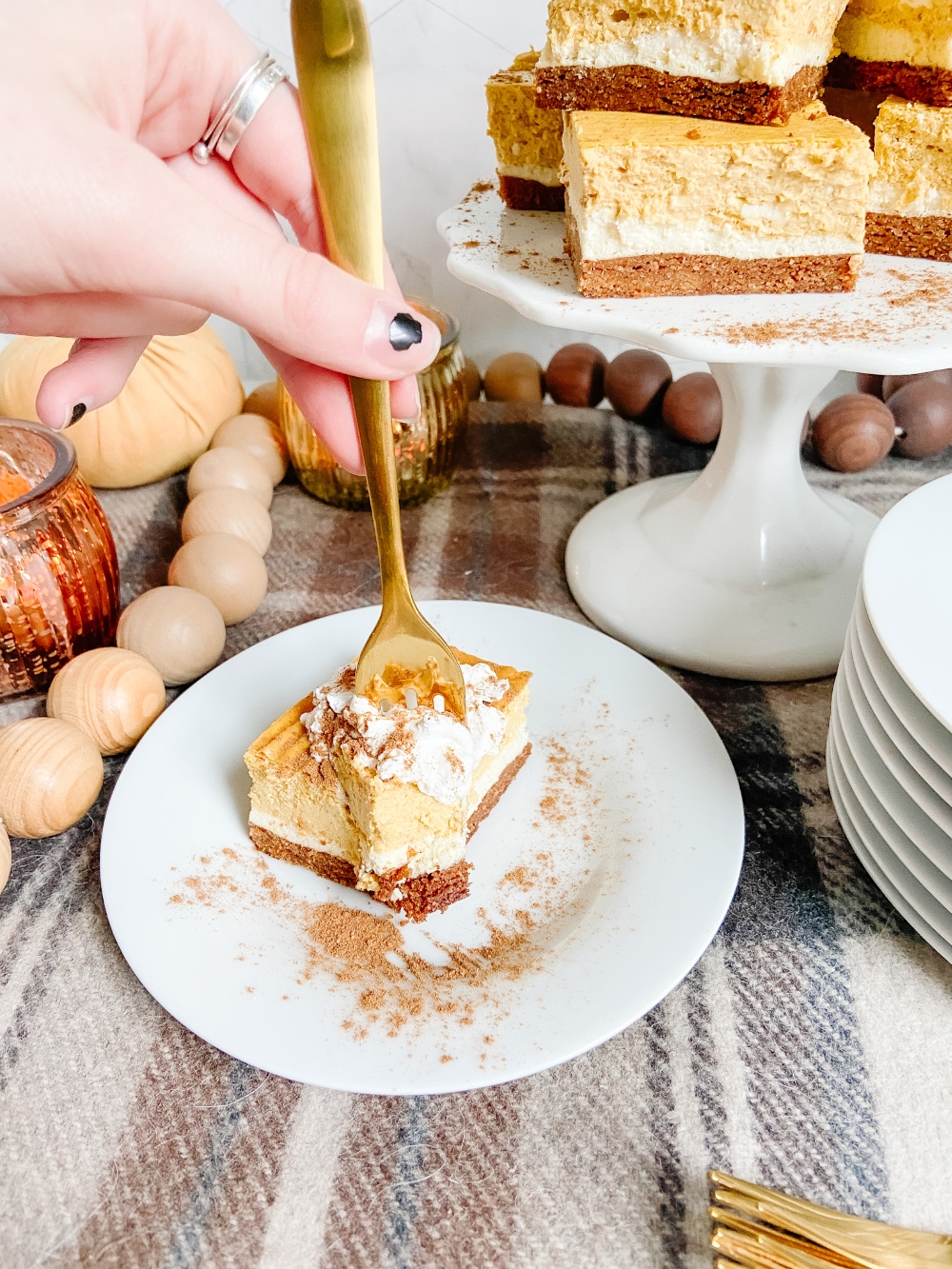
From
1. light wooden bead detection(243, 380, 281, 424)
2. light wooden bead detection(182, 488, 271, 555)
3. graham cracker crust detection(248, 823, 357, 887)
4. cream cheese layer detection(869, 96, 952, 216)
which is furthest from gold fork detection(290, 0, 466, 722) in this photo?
light wooden bead detection(243, 380, 281, 424)

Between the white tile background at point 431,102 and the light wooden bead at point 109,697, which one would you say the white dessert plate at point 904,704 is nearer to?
the light wooden bead at point 109,697

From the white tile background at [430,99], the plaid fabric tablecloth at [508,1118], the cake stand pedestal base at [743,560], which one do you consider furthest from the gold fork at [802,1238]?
the white tile background at [430,99]

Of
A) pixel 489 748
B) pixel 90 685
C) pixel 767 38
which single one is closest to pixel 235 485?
pixel 90 685

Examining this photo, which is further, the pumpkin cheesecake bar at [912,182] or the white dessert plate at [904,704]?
the pumpkin cheesecake bar at [912,182]

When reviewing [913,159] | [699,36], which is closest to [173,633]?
[699,36]

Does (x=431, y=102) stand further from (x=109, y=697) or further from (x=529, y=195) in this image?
(x=109, y=697)
